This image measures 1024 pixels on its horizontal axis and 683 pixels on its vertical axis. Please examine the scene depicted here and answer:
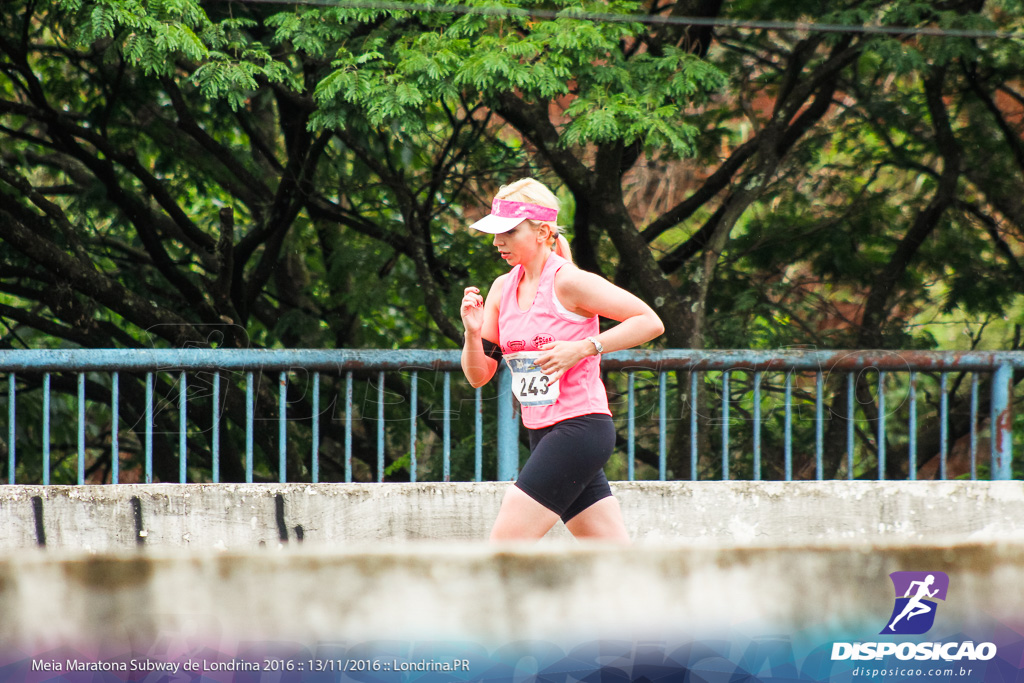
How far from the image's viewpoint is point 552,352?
300cm

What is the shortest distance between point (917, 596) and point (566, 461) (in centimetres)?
139

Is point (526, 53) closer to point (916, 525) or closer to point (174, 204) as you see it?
point (916, 525)

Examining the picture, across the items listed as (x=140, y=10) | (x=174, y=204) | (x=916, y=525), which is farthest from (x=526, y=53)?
(x=174, y=204)

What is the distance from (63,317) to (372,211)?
2524 mm

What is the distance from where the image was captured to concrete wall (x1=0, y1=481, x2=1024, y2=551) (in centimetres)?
422

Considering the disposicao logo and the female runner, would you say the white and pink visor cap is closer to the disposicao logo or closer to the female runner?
the female runner

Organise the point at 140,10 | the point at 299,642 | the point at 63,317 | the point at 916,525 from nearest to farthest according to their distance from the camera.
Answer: the point at 299,642 < the point at 916,525 < the point at 140,10 < the point at 63,317

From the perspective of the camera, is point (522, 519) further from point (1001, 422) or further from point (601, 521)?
point (1001, 422)

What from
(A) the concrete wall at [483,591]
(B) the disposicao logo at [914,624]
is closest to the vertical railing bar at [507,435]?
(A) the concrete wall at [483,591]

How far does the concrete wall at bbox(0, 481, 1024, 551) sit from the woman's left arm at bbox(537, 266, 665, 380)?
1.49 m

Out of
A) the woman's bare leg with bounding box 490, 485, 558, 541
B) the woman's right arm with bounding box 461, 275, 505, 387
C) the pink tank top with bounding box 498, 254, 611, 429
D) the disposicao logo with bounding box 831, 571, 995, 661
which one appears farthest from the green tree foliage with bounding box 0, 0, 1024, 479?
the disposicao logo with bounding box 831, 571, 995, 661

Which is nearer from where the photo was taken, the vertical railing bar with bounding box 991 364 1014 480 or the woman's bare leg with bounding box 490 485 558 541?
the woman's bare leg with bounding box 490 485 558 541

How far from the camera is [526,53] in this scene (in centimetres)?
509

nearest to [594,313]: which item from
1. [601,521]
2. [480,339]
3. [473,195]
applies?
[480,339]
